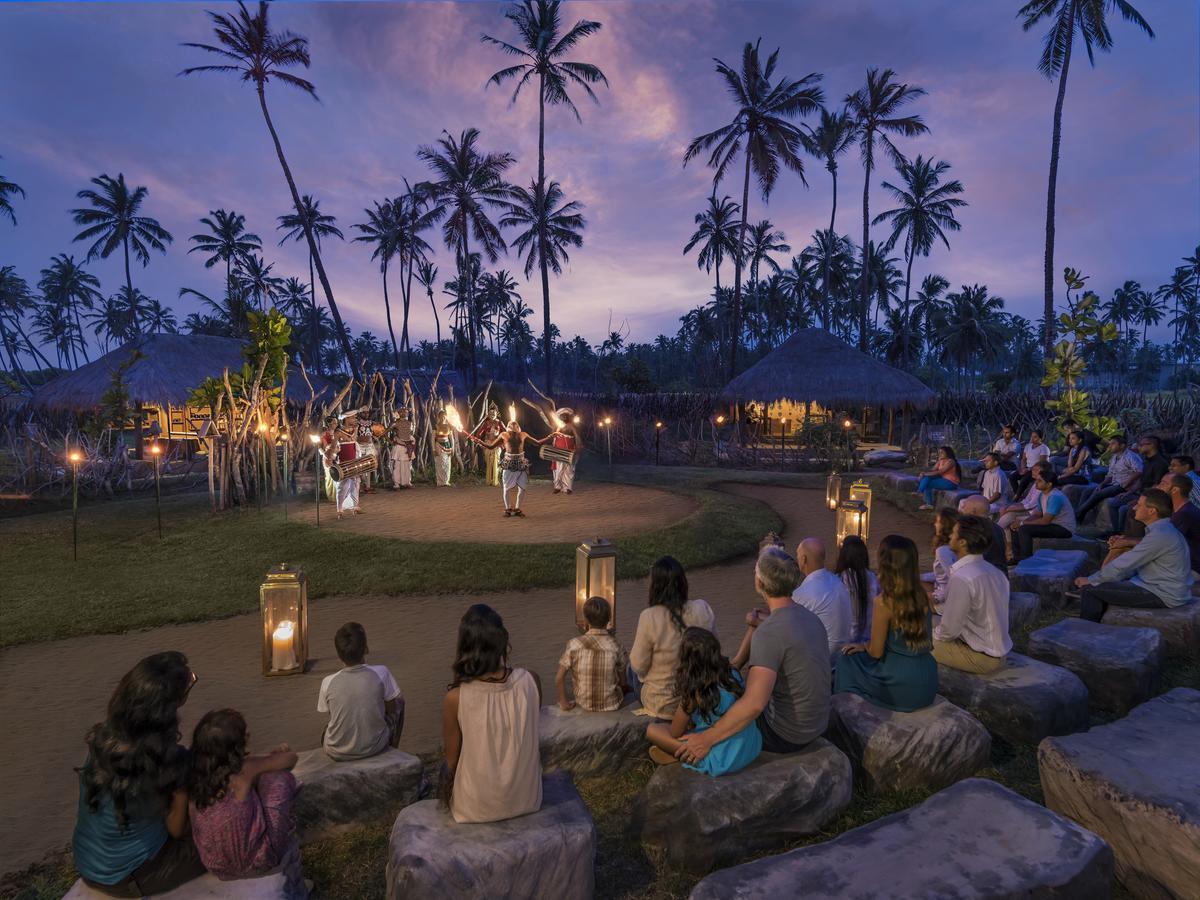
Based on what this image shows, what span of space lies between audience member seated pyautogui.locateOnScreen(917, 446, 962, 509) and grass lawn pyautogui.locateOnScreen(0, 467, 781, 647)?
2940 mm

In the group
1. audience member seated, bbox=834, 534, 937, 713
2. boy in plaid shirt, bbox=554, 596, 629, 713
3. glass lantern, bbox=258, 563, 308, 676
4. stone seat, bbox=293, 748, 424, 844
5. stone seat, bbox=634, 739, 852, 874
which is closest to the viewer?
stone seat, bbox=634, 739, 852, 874

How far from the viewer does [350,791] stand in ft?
11.4

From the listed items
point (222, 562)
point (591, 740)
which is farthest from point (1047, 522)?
point (222, 562)

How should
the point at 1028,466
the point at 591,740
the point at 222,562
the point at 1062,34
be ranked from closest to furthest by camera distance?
1. the point at 591,740
2. the point at 222,562
3. the point at 1028,466
4. the point at 1062,34

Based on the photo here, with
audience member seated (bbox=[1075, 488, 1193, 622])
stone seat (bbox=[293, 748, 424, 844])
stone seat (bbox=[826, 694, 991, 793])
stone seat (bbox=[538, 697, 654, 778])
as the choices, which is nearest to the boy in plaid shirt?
stone seat (bbox=[538, 697, 654, 778])

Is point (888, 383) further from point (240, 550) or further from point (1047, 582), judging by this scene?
point (240, 550)

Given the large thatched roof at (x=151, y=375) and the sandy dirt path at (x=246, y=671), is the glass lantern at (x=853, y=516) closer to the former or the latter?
the sandy dirt path at (x=246, y=671)

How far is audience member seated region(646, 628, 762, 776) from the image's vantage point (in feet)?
10.6

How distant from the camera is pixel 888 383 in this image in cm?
2627

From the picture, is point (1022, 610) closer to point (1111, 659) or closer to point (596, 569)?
point (1111, 659)

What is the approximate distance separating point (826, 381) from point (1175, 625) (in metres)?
21.9

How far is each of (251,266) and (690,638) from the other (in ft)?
185

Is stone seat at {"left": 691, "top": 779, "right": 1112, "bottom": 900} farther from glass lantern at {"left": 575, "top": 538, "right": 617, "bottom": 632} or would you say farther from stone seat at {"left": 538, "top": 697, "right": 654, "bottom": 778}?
glass lantern at {"left": 575, "top": 538, "right": 617, "bottom": 632}

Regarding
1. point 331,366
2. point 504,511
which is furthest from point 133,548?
point 331,366
